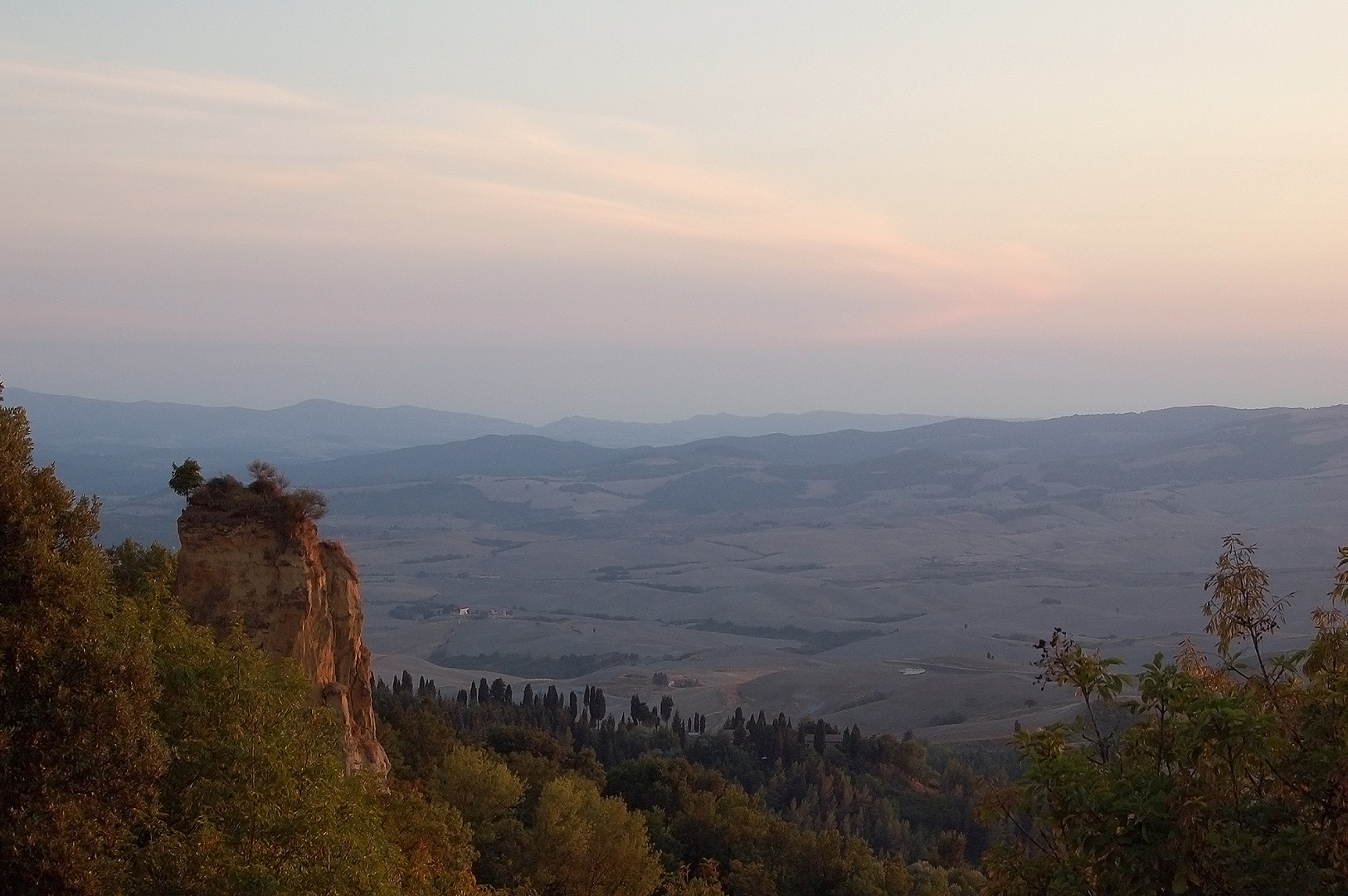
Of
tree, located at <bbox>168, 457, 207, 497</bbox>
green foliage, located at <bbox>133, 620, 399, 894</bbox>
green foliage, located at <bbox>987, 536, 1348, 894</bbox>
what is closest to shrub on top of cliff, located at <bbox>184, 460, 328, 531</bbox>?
tree, located at <bbox>168, 457, 207, 497</bbox>

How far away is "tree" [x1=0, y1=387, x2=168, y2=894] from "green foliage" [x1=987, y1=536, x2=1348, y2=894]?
28.8 feet

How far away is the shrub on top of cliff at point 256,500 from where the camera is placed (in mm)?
27781

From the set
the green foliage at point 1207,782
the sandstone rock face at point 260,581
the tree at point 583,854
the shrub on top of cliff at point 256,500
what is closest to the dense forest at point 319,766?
the green foliage at point 1207,782

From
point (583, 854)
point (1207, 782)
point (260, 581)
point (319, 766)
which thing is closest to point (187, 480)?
point (260, 581)

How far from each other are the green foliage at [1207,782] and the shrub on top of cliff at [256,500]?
1982 centimetres

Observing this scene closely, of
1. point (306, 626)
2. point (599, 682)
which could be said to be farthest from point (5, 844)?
point (599, 682)

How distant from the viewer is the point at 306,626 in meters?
28.0

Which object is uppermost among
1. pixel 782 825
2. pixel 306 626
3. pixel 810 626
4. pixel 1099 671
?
pixel 1099 671

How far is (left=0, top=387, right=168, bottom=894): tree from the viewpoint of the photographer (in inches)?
508

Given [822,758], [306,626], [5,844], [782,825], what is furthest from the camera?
[822,758]

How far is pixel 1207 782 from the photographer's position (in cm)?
946

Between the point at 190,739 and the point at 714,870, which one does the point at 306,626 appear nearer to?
the point at 190,739

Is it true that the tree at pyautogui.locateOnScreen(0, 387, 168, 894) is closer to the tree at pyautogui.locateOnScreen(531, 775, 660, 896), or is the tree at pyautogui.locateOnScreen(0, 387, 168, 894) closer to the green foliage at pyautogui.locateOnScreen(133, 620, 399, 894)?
the green foliage at pyautogui.locateOnScreen(133, 620, 399, 894)

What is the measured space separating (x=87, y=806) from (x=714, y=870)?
25.6 meters
